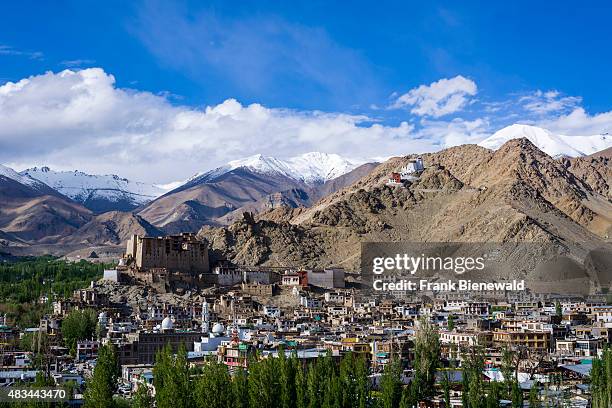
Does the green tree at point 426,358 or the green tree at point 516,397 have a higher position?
the green tree at point 426,358

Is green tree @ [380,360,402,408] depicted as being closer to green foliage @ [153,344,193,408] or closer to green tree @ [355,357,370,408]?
green tree @ [355,357,370,408]

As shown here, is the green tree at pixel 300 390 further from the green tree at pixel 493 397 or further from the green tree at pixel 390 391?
the green tree at pixel 493 397

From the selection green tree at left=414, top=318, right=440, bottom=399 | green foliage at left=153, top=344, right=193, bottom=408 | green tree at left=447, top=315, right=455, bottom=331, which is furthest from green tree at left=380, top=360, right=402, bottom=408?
green tree at left=447, top=315, right=455, bottom=331

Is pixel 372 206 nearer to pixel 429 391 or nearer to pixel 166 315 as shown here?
pixel 166 315

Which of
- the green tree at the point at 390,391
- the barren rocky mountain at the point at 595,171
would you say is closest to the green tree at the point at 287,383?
the green tree at the point at 390,391

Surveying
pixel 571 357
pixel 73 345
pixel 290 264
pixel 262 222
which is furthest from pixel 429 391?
pixel 262 222

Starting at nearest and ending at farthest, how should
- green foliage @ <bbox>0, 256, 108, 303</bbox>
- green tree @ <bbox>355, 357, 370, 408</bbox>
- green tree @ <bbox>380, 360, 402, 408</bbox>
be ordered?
green tree @ <bbox>355, 357, 370, 408</bbox> < green tree @ <bbox>380, 360, 402, 408</bbox> < green foliage @ <bbox>0, 256, 108, 303</bbox>
